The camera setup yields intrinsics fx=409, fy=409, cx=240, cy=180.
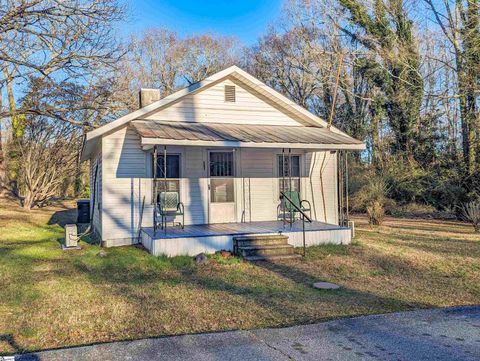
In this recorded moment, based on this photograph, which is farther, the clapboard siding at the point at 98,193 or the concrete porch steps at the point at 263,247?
the clapboard siding at the point at 98,193

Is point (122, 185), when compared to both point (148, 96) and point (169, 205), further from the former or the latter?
point (148, 96)

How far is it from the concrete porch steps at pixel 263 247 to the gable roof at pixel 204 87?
3.87 m

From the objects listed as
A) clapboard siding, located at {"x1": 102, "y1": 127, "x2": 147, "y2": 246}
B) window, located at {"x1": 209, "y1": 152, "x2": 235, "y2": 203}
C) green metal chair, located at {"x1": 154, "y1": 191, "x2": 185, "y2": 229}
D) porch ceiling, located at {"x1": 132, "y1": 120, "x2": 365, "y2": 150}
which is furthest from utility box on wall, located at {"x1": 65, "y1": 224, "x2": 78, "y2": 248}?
window, located at {"x1": 209, "y1": 152, "x2": 235, "y2": 203}

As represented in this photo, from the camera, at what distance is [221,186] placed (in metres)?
11.0

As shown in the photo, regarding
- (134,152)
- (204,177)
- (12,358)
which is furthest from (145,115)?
(12,358)

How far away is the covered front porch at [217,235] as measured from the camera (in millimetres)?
8467

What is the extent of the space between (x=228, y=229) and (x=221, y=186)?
1.68 metres

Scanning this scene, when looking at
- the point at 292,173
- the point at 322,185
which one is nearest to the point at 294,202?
the point at 292,173

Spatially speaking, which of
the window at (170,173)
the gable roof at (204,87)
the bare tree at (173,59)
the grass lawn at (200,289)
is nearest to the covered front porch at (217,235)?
the grass lawn at (200,289)

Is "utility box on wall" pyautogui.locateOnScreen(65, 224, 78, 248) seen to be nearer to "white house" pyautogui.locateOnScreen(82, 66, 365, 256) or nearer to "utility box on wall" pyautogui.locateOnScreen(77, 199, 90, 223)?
"white house" pyautogui.locateOnScreen(82, 66, 365, 256)

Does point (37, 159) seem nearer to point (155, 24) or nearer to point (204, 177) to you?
point (204, 177)

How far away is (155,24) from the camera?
32406 mm

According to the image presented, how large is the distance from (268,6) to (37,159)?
2002 centimetres

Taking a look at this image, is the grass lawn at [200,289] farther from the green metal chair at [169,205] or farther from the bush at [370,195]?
the bush at [370,195]
